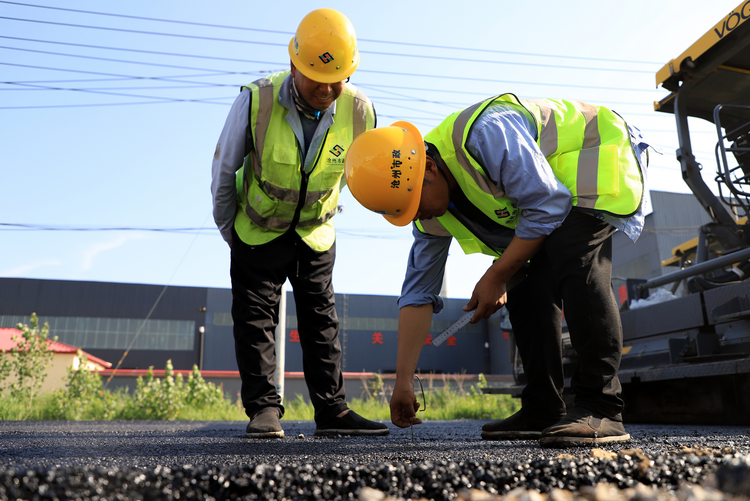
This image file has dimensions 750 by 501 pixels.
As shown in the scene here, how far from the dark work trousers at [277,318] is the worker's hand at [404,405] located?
0.47 metres

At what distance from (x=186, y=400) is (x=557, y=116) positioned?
7.38m

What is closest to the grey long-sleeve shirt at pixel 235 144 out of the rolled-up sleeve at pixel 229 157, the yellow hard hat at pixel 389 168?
the rolled-up sleeve at pixel 229 157

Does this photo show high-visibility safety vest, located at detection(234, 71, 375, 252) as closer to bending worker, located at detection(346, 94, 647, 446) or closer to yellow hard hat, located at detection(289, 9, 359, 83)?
yellow hard hat, located at detection(289, 9, 359, 83)

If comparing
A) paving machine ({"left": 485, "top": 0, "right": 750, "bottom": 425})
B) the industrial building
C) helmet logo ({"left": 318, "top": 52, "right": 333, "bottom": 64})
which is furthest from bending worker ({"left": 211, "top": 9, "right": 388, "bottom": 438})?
the industrial building

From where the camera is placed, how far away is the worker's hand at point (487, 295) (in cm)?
218

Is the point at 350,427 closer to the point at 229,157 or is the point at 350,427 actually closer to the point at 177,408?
the point at 229,157

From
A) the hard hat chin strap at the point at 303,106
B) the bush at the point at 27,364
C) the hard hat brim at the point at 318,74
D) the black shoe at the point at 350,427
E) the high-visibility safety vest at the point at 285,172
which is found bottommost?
the black shoe at the point at 350,427

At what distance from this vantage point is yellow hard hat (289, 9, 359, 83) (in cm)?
262

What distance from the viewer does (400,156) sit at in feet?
7.07

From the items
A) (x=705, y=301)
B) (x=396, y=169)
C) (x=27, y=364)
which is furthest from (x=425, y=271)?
(x=27, y=364)

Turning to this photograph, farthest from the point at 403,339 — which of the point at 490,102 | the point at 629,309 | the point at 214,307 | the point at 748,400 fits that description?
the point at 214,307

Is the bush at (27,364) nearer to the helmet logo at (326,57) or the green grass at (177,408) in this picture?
the green grass at (177,408)

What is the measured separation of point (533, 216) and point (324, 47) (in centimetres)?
139

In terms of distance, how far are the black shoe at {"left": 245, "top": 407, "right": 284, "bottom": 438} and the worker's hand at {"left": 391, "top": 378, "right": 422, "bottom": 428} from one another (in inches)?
22.4
